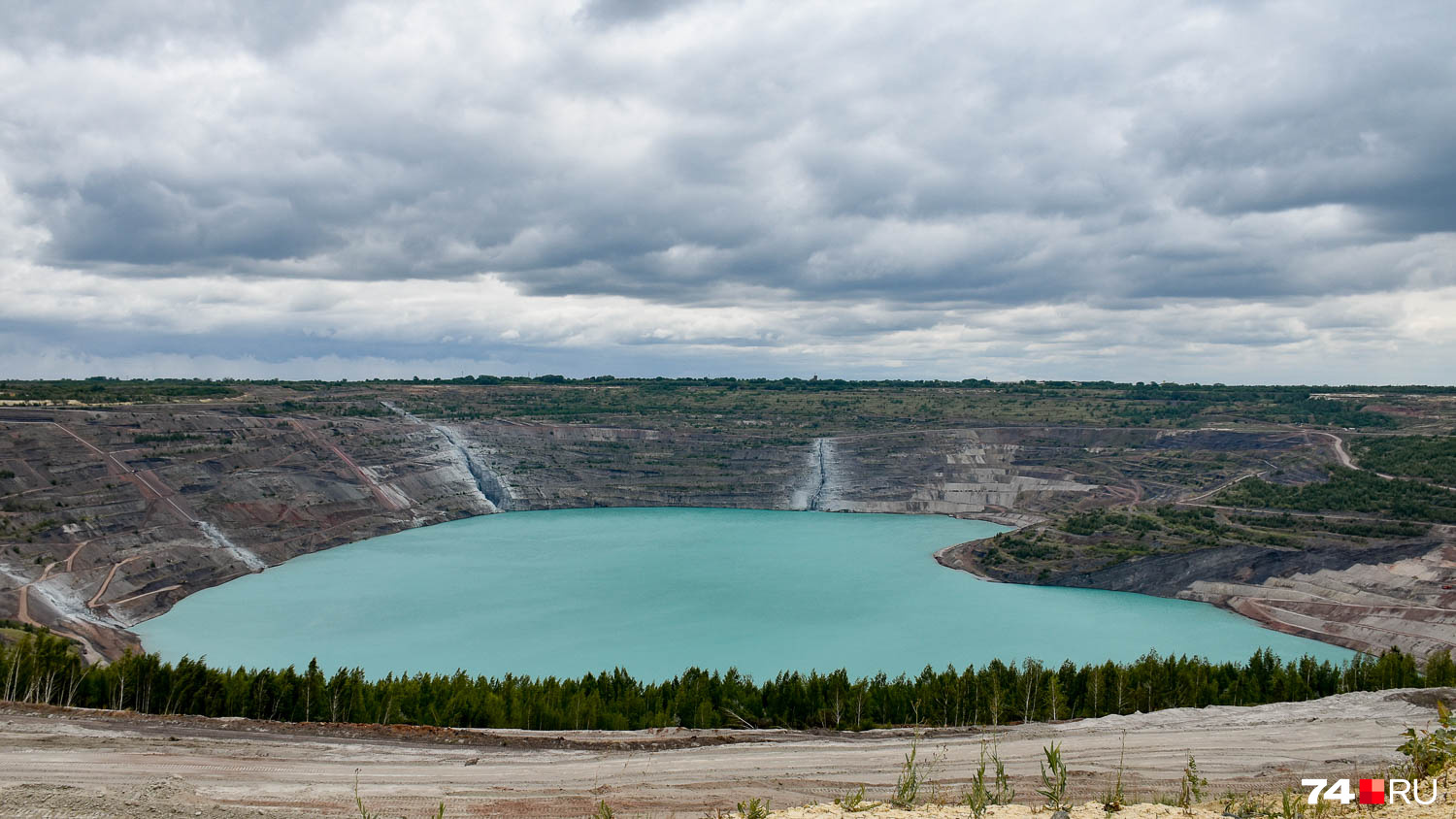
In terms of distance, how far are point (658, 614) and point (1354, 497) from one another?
48462mm

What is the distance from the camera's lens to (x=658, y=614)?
5022 centimetres

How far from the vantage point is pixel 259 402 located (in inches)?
3583

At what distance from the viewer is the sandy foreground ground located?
647 inches

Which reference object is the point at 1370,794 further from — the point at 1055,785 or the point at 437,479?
the point at 437,479

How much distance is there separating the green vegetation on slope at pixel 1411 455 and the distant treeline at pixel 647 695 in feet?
142

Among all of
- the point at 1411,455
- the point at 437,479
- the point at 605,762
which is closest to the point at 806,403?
the point at 437,479

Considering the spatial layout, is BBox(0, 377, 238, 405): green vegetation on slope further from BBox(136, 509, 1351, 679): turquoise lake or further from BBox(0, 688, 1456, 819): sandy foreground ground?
BBox(0, 688, 1456, 819): sandy foreground ground

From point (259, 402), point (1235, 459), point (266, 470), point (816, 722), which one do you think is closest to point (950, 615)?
point (816, 722)

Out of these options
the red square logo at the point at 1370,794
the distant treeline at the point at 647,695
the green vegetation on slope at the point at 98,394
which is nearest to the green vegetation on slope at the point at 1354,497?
the distant treeline at the point at 647,695

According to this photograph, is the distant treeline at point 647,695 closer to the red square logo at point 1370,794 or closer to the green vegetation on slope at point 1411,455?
the red square logo at point 1370,794

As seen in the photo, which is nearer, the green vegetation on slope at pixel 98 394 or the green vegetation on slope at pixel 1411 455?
the green vegetation on slope at pixel 1411 455

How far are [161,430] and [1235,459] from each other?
8910 cm

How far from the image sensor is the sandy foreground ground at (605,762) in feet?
53.9

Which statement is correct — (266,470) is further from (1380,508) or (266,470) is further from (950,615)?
(1380,508)
